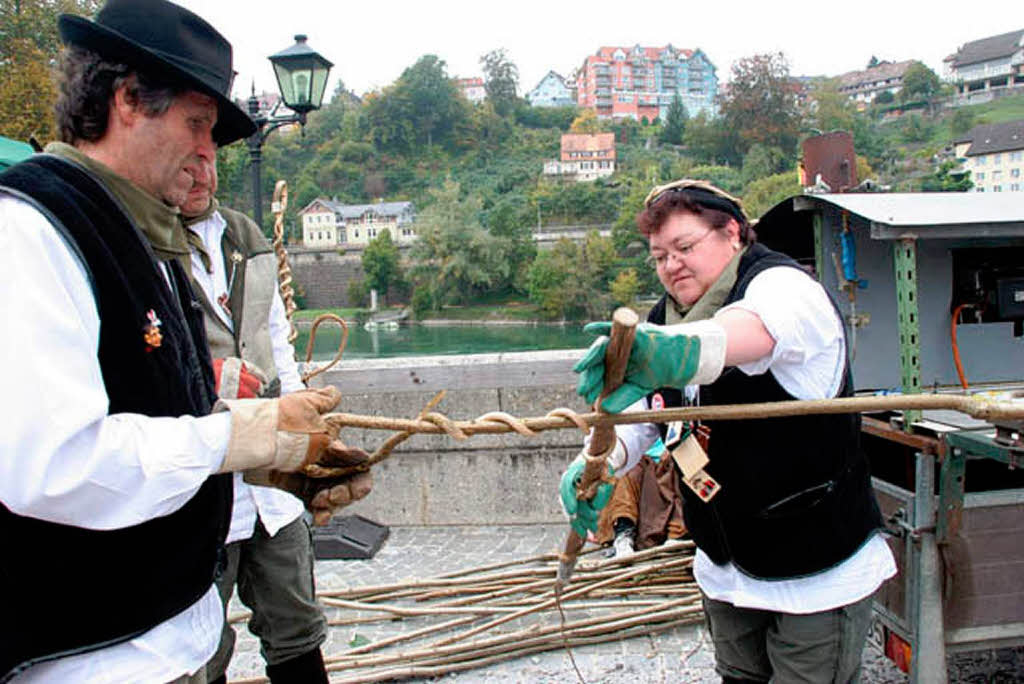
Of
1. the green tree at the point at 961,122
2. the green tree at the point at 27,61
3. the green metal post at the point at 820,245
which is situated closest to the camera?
the green metal post at the point at 820,245

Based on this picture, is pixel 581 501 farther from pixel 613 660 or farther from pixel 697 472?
pixel 613 660

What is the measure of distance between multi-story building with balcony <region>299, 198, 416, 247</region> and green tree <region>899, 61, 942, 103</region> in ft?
258

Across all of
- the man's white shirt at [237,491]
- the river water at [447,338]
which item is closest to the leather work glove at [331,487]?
the man's white shirt at [237,491]

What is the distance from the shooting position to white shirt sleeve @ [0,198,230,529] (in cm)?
124

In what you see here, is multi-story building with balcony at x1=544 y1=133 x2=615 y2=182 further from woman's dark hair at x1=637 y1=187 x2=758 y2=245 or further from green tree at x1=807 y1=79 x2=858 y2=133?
woman's dark hair at x1=637 y1=187 x2=758 y2=245

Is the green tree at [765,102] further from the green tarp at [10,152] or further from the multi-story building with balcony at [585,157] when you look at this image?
the green tarp at [10,152]

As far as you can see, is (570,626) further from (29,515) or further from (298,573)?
(29,515)

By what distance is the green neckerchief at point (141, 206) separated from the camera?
154 cm

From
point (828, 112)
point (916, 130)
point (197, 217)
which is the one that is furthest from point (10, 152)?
point (916, 130)

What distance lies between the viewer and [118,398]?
4.69ft

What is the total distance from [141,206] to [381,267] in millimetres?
65453

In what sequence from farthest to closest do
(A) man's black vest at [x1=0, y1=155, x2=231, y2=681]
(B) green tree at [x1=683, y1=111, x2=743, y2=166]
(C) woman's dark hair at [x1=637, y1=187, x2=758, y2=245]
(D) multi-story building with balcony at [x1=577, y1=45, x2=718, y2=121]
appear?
(D) multi-story building with balcony at [x1=577, y1=45, x2=718, y2=121]
(B) green tree at [x1=683, y1=111, x2=743, y2=166]
(C) woman's dark hair at [x1=637, y1=187, x2=758, y2=245]
(A) man's black vest at [x1=0, y1=155, x2=231, y2=681]

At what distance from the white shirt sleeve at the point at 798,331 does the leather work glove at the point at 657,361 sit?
0.20 metres

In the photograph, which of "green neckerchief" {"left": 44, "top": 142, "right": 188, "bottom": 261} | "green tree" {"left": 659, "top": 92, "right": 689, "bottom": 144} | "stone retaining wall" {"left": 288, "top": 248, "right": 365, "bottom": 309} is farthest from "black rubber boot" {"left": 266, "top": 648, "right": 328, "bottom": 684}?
"green tree" {"left": 659, "top": 92, "right": 689, "bottom": 144}
